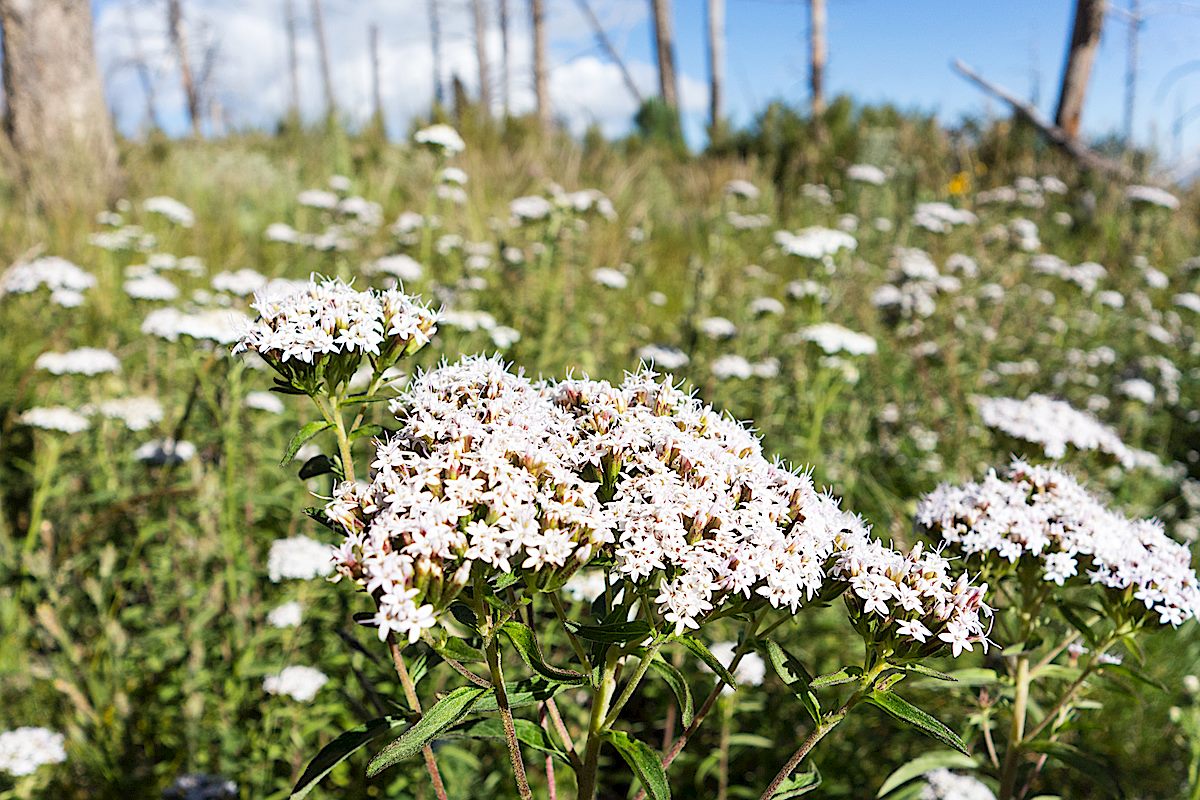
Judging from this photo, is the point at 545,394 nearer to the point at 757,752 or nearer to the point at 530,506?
the point at 530,506

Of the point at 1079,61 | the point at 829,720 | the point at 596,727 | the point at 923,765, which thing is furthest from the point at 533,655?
the point at 1079,61

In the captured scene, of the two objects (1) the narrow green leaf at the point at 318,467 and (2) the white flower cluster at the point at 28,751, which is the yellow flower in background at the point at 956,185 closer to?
(1) the narrow green leaf at the point at 318,467

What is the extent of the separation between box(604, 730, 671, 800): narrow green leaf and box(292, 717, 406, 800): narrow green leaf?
0.31 m

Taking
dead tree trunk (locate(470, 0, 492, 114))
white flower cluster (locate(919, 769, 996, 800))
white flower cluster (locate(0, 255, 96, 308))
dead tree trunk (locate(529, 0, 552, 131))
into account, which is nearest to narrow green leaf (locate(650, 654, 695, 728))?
white flower cluster (locate(919, 769, 996, 800))

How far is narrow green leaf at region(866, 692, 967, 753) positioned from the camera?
99 centimetres

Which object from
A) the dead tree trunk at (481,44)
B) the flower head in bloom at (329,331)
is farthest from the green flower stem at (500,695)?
the dead tree trunk at (481,44)

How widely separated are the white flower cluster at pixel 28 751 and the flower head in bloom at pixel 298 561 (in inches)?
27.5

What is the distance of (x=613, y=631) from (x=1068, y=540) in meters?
0.90

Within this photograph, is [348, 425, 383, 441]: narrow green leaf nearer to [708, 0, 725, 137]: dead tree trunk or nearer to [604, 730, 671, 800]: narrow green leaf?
[604, 730, 671, 800]: narrow green leaf

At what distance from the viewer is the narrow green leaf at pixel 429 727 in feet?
3.00

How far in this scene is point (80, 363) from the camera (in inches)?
117

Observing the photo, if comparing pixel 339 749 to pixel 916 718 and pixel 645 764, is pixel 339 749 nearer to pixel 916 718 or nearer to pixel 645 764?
pixel 645 764

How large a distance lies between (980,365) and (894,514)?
140cm

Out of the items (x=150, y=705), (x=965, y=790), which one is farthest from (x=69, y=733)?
(x=965, y=790)
